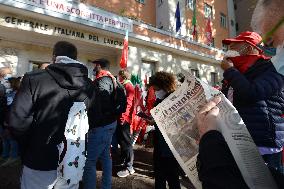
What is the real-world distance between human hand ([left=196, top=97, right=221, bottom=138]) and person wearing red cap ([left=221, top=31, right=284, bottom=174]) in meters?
1.09

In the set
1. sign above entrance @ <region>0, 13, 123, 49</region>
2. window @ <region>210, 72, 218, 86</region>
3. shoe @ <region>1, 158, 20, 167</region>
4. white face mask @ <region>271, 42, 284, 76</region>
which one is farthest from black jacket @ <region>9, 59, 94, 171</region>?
window @ <region>210, 72, 218, 86</region>

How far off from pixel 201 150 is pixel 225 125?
0.11m

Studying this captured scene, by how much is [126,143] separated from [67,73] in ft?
9.78

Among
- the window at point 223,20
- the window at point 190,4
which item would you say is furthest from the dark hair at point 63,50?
the window at point 223,20

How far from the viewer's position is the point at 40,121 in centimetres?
234

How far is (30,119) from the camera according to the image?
2.33 meters

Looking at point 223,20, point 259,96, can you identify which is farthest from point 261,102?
point 223,20

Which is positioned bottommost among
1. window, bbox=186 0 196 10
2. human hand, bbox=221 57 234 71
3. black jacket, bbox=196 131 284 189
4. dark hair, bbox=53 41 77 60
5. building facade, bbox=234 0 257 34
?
black jacket, bbox=196 131 284 189

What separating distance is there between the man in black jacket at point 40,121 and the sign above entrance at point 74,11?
781cm

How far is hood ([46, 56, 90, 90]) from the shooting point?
2.51 meters

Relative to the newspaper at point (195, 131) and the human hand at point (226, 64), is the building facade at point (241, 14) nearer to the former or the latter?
the human hand at point (226, 64)

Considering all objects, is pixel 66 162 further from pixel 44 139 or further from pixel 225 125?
pixel 225 125

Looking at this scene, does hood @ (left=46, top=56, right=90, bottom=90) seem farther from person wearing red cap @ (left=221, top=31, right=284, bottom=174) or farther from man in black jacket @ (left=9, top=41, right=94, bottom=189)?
person wearing red cap @ (left=221, top=31, right=284, bottom=174)

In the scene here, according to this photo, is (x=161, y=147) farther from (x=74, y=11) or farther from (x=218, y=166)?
(x=74, y=11)
